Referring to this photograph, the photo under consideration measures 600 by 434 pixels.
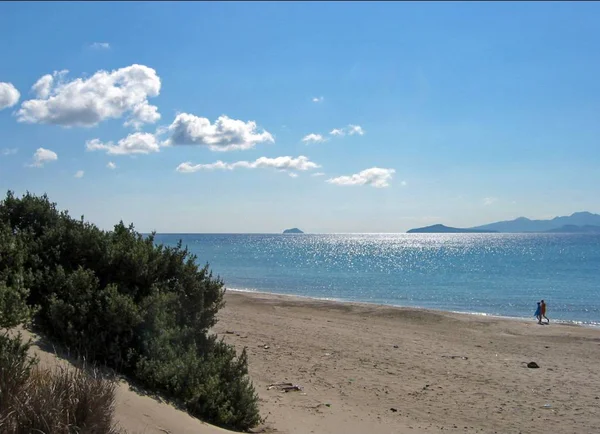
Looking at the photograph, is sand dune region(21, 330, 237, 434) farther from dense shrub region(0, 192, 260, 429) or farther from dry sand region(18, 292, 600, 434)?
dense shrub region(0, 192, 260, 429)

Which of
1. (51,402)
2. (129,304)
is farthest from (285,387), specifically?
(51,402)

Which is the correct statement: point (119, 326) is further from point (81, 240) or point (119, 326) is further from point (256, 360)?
point (256, 360)

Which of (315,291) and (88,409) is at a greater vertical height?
(88,409)

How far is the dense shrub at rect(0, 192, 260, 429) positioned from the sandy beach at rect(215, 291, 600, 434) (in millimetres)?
1169

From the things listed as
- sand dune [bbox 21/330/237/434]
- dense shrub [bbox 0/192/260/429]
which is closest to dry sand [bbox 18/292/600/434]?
sand dune [bbox 21/330/237/434]

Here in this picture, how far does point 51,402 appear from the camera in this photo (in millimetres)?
4074

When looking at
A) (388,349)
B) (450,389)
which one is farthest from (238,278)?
(450,389)

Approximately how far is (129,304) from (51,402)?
8.20 feet

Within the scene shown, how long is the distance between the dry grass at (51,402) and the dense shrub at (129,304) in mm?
1247

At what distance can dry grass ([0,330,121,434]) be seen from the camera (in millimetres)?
4020

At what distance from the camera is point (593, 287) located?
41.1 m

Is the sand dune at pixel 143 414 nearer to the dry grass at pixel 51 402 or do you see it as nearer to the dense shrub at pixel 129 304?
the dense shrub at pixel 129 304

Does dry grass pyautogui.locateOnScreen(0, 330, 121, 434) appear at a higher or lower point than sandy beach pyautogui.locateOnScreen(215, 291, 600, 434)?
higher

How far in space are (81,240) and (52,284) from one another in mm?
881
